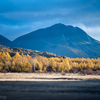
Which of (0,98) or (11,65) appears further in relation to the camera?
(11,65)

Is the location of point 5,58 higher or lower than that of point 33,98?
higher

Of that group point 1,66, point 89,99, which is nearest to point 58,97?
point 89,99

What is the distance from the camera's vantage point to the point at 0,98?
1213 centimetres

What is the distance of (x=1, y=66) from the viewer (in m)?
67.6

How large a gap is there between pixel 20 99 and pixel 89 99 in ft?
20.6

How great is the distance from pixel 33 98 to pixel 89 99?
513 cm

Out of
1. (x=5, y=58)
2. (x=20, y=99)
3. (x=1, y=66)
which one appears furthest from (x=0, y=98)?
(x=5, y=58)

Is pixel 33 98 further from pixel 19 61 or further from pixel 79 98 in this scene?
pixel 19 61

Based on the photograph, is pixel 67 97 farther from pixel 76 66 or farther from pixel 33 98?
pixel 76 66

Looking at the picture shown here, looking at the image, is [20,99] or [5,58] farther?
[5,58]

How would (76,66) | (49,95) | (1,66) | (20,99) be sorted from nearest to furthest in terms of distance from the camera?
(20,99), (49,95), (1,66), (76,66)

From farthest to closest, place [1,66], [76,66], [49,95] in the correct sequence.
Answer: [76,66] < [1,66] < [49,95]

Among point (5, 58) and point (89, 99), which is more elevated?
point (5, 58)

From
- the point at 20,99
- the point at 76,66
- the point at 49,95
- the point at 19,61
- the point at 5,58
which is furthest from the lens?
the point at 76,66
